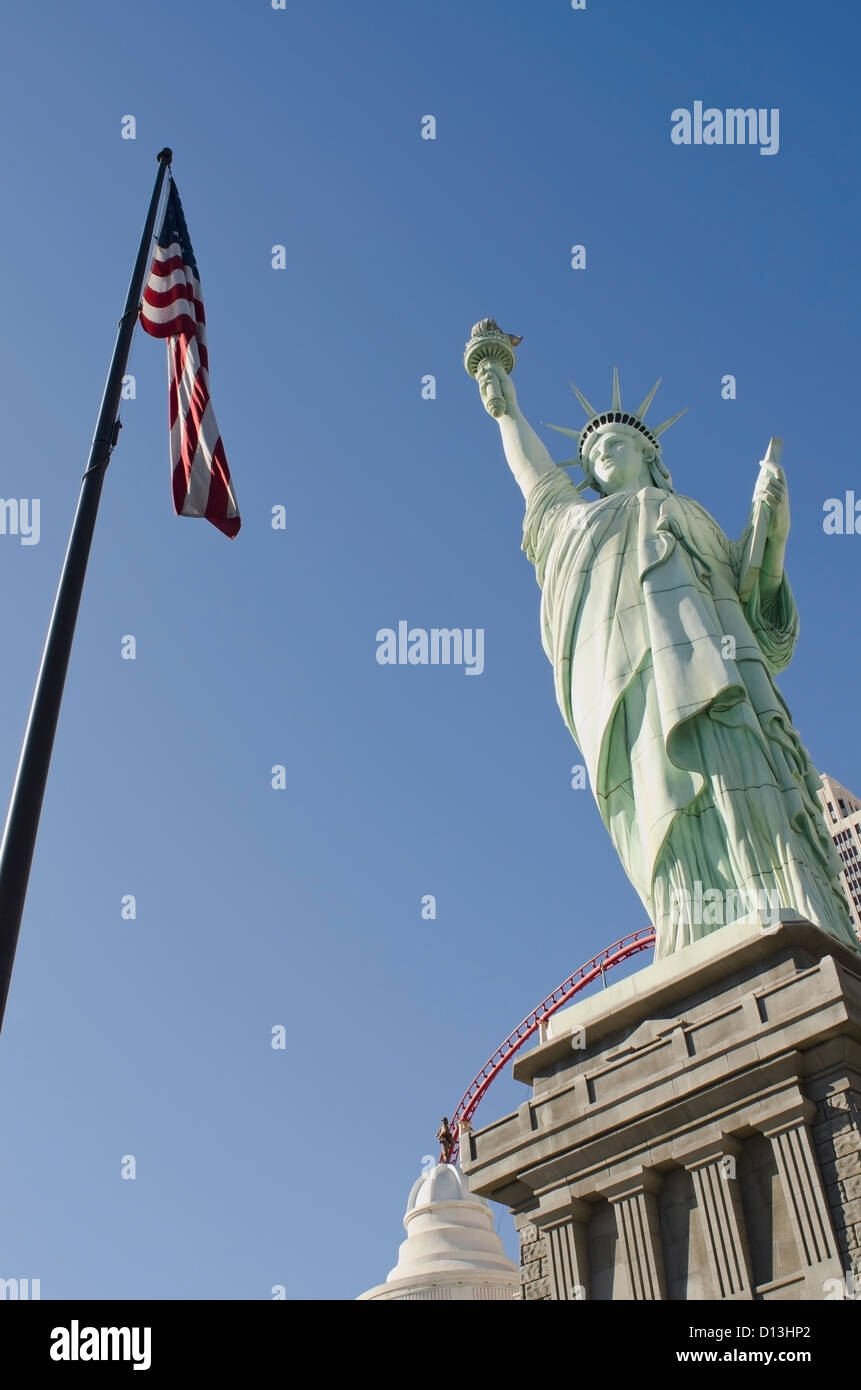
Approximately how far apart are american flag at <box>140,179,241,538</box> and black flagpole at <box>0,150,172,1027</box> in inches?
39.9

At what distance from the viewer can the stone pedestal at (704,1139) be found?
12055mm

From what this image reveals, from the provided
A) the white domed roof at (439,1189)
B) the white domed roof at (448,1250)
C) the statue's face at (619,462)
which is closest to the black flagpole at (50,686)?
the statue's face at (619,462)

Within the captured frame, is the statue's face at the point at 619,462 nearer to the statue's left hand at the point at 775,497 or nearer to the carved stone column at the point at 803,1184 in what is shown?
the statue's left hand at the point at 775,497

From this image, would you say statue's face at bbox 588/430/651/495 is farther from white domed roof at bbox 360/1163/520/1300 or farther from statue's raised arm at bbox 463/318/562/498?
white domed roof at bbox 360/1163/520/1300

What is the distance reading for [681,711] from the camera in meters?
A: 17.0

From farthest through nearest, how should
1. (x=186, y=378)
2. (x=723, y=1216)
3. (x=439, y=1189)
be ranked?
(x=439, y=1189) → (x=723, y=1216) → (x=186, y=378)

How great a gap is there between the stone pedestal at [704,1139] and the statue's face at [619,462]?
10463 millimetres

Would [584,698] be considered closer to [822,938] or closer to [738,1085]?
[822,938]

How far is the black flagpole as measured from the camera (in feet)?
20.8

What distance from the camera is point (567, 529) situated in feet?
68.2

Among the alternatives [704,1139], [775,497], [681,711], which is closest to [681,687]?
[681,711]

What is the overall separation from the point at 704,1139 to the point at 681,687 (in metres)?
6.49

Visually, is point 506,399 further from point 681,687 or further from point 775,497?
point 681,687
